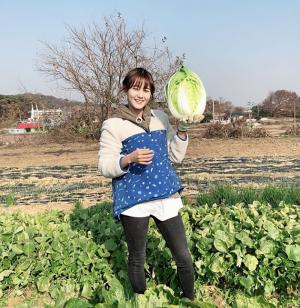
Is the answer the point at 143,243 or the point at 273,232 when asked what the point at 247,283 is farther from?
the point at 143,243

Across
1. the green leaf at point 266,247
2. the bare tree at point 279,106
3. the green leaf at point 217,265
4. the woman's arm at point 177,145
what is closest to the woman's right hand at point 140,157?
the woman's arm at point 177,145

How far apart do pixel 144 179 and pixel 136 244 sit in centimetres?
37

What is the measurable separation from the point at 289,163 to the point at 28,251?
8.47 meters

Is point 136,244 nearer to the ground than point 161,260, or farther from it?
farther from it

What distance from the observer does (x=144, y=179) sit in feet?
8.24

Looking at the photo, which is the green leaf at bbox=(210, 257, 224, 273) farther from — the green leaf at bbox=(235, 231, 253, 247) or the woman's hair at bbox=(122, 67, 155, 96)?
the woman's hair at bbox=(122, 67, 155, 96)

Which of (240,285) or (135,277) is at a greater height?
(135,277)

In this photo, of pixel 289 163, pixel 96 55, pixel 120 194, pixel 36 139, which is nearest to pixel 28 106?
pixel 36 139

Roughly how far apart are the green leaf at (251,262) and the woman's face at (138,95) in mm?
1433

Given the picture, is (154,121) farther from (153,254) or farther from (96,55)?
(96,55)

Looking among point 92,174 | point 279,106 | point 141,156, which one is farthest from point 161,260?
point 279,106

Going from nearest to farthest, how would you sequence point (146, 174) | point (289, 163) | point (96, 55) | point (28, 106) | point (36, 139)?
point (146, 174), point (289, 163), point (96, 55), point (36, 139), point (28, 106)

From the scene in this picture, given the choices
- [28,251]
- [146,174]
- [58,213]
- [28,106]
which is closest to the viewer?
[146,174]

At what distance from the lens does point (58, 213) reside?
4574 millimetres
